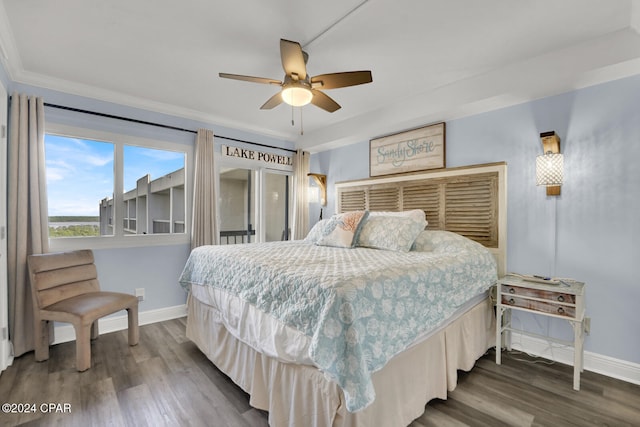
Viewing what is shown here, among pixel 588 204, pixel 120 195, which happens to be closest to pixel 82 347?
pixel 120 195

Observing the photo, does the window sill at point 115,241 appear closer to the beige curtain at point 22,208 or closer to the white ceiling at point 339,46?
the beige curtain at point 22,208

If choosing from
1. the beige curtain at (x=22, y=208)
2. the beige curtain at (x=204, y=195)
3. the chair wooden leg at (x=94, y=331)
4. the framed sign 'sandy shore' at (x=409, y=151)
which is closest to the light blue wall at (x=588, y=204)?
the framed sign 'sandy shore' at (x=409, y=151)

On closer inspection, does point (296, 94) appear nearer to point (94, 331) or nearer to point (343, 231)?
point (343, 231)

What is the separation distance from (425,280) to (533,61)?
85.3 inches

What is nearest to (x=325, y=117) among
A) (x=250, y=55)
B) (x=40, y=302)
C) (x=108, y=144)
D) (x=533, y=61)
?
(x=250, y=55)

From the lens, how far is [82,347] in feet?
7.62

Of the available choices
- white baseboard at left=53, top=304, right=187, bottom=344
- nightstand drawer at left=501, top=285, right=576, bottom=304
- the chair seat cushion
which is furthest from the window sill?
nightstand drawer at left=501, top=285, right=576, bottom=304

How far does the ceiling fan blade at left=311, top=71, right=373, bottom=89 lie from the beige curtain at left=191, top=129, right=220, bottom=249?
2.04m

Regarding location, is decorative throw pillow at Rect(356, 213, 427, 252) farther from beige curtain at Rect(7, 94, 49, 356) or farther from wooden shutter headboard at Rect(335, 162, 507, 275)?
beige curtain at Rect(7, 94, 49, 356)

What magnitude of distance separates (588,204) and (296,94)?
2546mm

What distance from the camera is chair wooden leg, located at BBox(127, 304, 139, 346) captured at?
109 inches

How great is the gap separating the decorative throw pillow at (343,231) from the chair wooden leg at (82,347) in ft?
6.91

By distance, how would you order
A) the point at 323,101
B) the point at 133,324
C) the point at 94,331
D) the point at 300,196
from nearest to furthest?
the point at 323,101 → the point at 133,324 → the point at 94,331 → the point at 300,196

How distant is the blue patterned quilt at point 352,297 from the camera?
1305 mm
